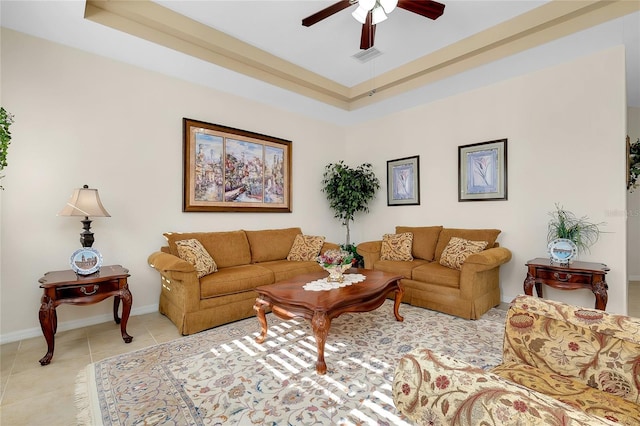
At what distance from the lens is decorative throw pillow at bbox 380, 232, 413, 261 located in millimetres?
4156

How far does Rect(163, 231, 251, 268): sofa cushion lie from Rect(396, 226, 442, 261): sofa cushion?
7.80 feet

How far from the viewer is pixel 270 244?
425 centimetres

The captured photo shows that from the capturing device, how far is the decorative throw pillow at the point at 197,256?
3150mm

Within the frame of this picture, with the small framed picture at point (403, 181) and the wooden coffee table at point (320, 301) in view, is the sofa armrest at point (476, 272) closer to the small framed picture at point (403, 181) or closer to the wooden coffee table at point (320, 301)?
the wooden coffee table at point (320, 301)

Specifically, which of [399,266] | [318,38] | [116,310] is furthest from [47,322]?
[318,38]

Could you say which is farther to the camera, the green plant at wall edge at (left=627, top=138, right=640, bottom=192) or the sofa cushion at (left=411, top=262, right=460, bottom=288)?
the green plant at wall edge at (left=627, top=138, right=640, bottom=192)

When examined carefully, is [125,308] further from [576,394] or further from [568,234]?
[568,234]

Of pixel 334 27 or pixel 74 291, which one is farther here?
pixel 334 27

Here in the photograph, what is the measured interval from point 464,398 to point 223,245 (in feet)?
11.3

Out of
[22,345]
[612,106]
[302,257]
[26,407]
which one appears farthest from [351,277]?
[612,106]

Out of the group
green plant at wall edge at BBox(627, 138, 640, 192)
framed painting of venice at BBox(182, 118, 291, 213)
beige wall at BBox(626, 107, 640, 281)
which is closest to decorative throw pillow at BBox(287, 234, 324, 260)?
framed painting of venice at BBox(182, 118, 291, 213)

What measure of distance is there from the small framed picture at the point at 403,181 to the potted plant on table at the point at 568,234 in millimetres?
1792

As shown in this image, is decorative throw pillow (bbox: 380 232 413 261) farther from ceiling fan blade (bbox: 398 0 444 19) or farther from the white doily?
ceiling fan blade (bbox: 398 0 444 19)

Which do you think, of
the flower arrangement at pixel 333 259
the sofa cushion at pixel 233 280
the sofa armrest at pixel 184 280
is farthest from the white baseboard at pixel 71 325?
the flower arrangement at pixel 333 259
